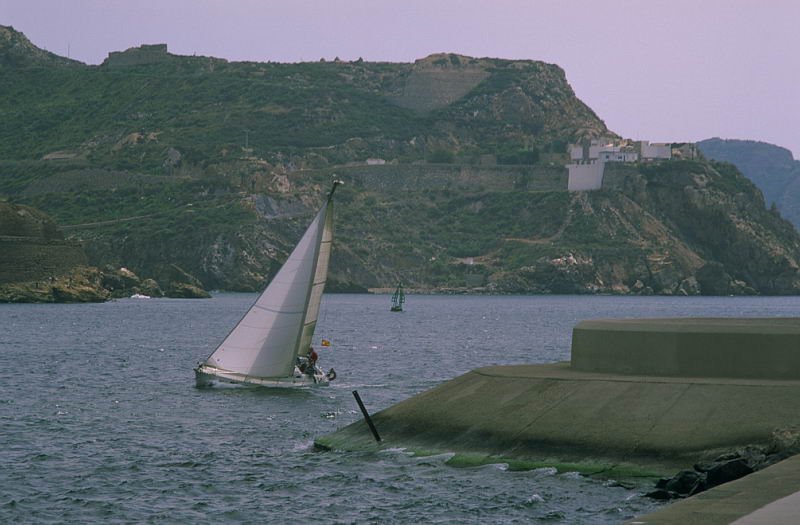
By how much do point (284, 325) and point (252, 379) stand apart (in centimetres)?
258

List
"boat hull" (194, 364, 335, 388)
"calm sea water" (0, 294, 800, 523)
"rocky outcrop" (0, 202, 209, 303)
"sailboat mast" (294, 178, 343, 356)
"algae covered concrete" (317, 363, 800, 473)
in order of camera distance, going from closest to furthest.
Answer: "calm sea water" (0, 294, 800, 523), "algae covered concrete" (317, 363, 800, 473), "sailboat mast" (294, 178, 343, 356), "boat hull" (194, 364, 335, 388), "rocky outcrop" (0, 202, 209, 303)

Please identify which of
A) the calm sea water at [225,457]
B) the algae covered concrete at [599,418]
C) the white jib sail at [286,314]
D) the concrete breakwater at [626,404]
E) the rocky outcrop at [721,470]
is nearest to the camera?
the rocky outcrop at [721,470]

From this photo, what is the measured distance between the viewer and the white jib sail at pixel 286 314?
2234 inches

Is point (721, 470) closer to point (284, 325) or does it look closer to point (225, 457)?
point (225, 457)

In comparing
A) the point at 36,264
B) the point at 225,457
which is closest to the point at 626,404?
the point at 225,457

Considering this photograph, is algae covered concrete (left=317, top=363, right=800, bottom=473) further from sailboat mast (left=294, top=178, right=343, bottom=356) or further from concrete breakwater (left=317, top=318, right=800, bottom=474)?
sailboat mast (left=294, top=178, right=343, bottom=356)

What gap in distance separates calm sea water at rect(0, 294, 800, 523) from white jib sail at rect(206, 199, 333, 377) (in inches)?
52.0

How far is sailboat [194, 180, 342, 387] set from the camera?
56.8 metres

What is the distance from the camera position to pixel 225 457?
39062mm

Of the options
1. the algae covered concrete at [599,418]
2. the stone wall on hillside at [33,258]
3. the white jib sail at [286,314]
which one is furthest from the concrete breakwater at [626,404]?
the stone wall on hillside at [33,258]

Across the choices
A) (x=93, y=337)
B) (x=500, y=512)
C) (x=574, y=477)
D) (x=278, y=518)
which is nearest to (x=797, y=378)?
(x=574, y=477)

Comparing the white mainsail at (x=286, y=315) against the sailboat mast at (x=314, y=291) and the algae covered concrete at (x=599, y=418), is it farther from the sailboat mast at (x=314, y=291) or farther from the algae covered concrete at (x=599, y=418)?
the algae covered concrete at (x=599, y=418)

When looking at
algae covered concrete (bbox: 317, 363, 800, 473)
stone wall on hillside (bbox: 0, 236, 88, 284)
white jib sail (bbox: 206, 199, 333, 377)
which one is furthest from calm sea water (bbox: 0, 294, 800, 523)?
stone wall on hillside (bbox: 0, 236, 88, 284)

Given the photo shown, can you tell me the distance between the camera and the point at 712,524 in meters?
21.0
